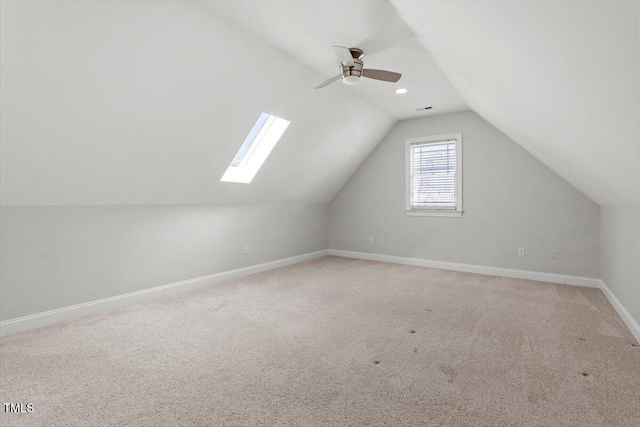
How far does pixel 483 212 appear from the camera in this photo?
4781 mm

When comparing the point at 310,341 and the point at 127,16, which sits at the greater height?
the point at 127,16

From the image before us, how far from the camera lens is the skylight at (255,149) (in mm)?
4043

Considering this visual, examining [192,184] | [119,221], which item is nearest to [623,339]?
[192,184]

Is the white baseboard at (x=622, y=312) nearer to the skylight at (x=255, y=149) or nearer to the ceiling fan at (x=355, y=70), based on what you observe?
the ceiling fan at (x=355, y=70)

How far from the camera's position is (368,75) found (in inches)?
113

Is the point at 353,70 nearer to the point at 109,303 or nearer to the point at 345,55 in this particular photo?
the point at 345,55

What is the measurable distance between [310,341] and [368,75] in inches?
90.0

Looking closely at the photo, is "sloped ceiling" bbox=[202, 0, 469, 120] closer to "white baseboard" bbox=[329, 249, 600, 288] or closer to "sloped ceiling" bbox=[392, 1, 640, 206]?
"sloped ceiling" bbox=[392, 1, 640, 206]

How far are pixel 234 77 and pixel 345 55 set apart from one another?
39.5 inches

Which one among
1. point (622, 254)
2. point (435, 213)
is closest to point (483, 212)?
point (435, 213)

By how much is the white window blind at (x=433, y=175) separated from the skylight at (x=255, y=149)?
2.44m

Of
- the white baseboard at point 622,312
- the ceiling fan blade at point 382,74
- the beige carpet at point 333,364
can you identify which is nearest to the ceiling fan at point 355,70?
the ceiling fan blade at point 382,74

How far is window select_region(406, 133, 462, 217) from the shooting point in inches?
197

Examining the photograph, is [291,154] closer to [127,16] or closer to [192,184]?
[192,184]
